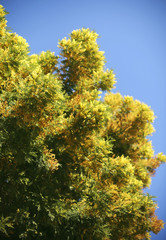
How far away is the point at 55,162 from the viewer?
19.6 feet

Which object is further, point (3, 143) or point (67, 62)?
point (67, 62)

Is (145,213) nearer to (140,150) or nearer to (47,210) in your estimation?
(140,150)

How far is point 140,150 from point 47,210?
814cm

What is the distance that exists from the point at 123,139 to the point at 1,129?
7.09 meters

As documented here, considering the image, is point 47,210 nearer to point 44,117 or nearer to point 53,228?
point 53,228

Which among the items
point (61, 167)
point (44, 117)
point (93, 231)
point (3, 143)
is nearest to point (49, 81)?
point (44, 117)

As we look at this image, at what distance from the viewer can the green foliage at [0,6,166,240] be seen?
5527mm

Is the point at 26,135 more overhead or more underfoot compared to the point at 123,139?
more underfoot

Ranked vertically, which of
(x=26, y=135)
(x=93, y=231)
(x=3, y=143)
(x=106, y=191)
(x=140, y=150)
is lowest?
(x=93, y=231)

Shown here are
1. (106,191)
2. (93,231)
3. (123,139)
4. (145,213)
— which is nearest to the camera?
(93,231)

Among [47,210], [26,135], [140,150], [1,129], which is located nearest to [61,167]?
[47,210]

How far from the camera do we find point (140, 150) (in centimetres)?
1179

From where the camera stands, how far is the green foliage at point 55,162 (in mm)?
5527

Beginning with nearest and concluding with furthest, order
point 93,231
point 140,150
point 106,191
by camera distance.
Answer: point 93,231, point 106,191, point 140,150
